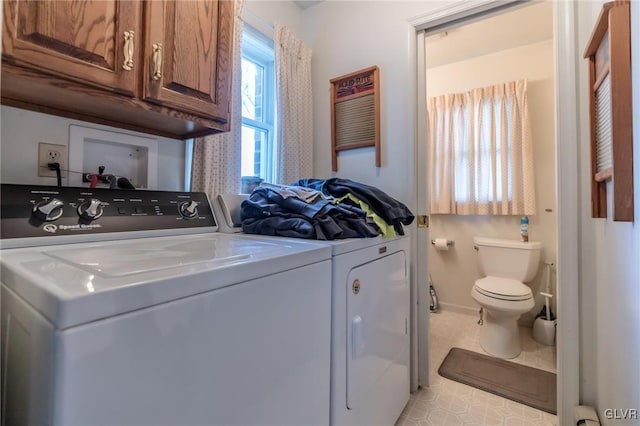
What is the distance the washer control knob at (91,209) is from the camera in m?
0.94

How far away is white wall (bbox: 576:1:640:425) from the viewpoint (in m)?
0.87

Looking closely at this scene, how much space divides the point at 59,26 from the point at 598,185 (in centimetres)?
206

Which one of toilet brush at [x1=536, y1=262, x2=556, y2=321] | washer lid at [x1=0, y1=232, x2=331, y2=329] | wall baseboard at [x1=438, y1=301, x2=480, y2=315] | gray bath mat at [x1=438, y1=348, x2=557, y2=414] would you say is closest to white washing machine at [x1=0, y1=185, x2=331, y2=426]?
washer lid at [x1=0, y1=232, x2=331, y2=329]

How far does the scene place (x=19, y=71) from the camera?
76 cm

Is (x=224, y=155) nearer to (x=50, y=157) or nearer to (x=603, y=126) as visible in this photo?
(x=50, y=157)

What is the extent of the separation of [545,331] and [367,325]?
2.07 m

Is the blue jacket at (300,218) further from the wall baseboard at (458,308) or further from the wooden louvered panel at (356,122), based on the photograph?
the wall baseboard at (458,308)

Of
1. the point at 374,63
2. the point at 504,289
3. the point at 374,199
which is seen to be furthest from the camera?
the point at 504,289

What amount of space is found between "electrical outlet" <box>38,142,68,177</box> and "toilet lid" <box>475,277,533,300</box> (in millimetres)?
2565

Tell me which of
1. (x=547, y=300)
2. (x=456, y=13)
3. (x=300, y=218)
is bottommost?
(x=547, y=300)

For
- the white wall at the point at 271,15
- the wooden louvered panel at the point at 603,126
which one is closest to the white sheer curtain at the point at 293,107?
the white wall at the point at 271,15

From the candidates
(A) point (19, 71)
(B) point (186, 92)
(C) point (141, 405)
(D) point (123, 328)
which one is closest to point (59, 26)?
(A) point (19, 71)

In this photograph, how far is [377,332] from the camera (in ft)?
3.89

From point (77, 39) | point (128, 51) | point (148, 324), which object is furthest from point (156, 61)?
point (148, 324)
